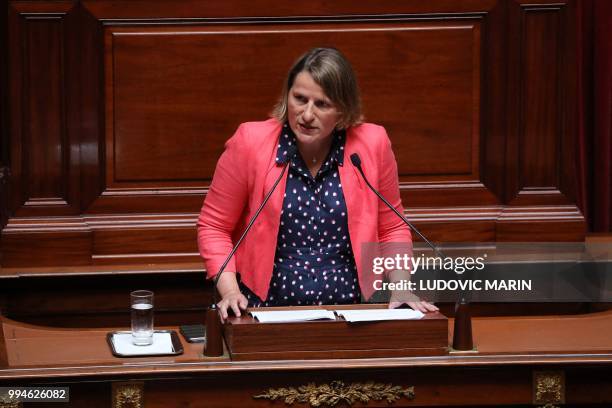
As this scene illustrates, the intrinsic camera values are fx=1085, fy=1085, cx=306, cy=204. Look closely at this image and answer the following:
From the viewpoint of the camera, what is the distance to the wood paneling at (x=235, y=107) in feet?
12.4

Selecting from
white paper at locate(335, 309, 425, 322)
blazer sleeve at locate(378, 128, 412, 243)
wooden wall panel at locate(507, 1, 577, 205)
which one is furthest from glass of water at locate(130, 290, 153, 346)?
wooden wall panel at locate(507, 1, 577, 205)

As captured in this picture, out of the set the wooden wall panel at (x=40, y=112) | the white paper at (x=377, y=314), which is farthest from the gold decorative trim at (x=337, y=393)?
the wooden wall panel at (x=40, y=112)

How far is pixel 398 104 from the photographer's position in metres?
3.96

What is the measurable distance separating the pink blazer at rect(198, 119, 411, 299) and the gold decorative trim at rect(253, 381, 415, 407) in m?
0.40

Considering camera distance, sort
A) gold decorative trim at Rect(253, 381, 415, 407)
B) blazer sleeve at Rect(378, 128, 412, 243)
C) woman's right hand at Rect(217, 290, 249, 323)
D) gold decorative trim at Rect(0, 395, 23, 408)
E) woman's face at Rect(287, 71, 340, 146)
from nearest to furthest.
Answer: gold decorative trim at Rect(0, 395, 23, 408)
gold decorative trim at Rect(253, 381, 415, 407)
woman's right hand at Rect(217, 290, 249, 323)
woman's face at Rect(287, 71, 340, 146)
blazer sleeve at Rect(378, 128, 412, 243)

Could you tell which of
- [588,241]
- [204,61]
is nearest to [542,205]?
[588,241]

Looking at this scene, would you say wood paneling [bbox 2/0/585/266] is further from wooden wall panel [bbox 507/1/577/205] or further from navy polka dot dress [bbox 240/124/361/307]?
navy polka dot dress [bbox 240/124/361/307]

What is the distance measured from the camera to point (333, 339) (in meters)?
2.44

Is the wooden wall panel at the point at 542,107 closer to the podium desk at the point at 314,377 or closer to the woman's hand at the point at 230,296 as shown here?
the podium desk at the point at 314,377

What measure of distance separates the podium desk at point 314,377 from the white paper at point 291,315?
0.31ft

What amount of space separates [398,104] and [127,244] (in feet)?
3.61

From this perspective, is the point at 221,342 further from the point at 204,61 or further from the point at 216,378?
the point at 204,61

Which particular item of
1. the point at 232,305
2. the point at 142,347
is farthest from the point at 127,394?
the point at 232,305

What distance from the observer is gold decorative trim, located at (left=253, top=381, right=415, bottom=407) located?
94.3 inches
